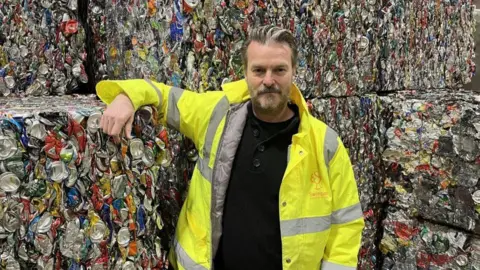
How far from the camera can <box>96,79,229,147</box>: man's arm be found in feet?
5.38

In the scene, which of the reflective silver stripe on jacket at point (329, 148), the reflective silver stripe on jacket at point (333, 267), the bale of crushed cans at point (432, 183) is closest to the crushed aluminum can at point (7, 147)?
the reflective silver stripe on jacket at point (329, 148)

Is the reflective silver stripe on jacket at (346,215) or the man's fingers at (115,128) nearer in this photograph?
the man's fingers at (115,128)

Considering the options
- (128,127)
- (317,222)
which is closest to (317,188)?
(317,222)

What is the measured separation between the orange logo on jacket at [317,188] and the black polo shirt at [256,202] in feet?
0.35

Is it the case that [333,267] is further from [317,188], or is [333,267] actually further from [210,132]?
[210,132]

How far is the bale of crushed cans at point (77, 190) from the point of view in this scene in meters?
1.41

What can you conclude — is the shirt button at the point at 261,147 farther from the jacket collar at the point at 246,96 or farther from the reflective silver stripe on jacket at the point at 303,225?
the reflective silver stripe on jacket at the point at 303,225

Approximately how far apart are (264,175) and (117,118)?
51 centimetres

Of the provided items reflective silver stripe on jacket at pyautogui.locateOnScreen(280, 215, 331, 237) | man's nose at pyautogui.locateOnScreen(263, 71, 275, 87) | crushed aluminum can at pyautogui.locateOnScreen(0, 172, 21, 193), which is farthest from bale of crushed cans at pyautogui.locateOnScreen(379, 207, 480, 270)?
crushed aluminum can at pyautogui.locateOnScreen(0, 172, 21, 193)

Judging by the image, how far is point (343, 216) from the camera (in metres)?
1.76

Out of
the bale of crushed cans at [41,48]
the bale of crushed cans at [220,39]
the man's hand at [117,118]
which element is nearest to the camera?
the man's hand at [117,118]

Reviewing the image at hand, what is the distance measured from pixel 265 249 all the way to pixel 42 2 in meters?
1.38

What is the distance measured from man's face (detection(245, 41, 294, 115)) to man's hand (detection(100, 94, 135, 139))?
40 centimetres

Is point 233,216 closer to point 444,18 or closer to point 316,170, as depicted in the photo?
point 316,170
